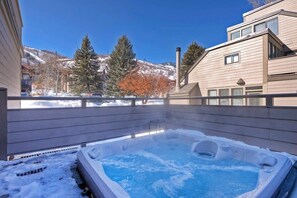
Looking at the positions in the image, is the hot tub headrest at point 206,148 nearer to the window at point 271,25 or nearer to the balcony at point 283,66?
the balcony at point 283,66

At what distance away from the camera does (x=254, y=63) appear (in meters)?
6.40

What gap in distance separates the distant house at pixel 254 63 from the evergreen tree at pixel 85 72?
1064cm

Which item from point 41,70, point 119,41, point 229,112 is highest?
point 119,41

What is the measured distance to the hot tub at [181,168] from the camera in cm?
167

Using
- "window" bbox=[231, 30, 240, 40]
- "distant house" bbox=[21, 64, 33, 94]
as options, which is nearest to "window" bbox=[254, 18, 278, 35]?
"window" bbox=[231, 30, 240, 40]

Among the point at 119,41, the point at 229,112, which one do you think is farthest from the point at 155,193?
the point at 119,41

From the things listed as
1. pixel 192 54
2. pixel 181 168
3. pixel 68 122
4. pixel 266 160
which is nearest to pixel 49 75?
pixel 192 54

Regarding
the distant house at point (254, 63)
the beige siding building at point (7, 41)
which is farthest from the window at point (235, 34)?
the beige siding building at point (7, 41)

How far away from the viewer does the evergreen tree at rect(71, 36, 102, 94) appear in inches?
664

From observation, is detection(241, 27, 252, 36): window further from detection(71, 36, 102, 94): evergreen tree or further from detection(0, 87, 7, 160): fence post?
detection(71, 36, 102, 94): evergreen tree

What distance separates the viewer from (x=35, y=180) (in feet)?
6.16

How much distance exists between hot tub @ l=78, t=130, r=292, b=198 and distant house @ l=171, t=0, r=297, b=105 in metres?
3.65

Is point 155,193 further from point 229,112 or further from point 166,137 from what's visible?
point 229,112

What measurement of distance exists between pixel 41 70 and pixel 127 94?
34.0 ft
